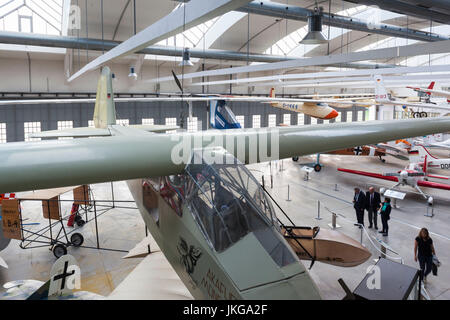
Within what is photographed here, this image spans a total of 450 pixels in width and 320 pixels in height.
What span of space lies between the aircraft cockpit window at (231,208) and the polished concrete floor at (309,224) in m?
3.75

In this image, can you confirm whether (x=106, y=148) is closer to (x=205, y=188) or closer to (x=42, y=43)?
(x=205, y=188)

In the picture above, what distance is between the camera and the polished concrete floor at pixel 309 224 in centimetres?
620

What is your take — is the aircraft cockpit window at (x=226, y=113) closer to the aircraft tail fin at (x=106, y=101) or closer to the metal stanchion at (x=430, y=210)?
the aircraft tail fin at (x=106, y=101)

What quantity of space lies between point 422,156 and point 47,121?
21.2 m

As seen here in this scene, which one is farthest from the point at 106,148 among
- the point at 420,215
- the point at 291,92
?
the point at 291,92

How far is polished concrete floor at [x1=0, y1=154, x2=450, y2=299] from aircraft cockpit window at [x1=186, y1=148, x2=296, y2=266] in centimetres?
375

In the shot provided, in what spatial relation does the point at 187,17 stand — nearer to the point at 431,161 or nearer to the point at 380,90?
the point at 431,161

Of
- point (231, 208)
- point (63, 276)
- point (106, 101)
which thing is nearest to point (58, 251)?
point (63, 276)

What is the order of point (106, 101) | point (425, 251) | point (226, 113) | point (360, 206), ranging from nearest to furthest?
point (425, 251), point (106, 101), point (360, 206), point (226, 113)

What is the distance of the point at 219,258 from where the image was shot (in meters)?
2.45

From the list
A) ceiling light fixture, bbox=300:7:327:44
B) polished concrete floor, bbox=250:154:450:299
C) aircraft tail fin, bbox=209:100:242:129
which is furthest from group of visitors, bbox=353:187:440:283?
aircraft tail fin, bbox=209:100:242:129

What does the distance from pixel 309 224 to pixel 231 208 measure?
273 inches

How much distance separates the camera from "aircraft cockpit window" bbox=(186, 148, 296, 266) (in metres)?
2.46

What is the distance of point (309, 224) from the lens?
29.2 ft
